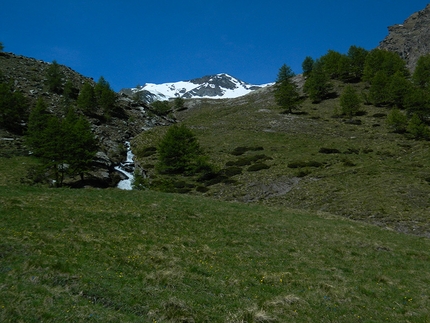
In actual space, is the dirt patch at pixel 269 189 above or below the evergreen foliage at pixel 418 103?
below

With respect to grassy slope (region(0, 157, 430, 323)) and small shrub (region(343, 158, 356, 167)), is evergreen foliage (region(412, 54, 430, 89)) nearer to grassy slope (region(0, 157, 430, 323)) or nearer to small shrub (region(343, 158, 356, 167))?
small shrub (region(343, 158, 356, 167))

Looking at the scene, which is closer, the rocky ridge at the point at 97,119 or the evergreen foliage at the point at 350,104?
the rocky ridge at the point at 97,119

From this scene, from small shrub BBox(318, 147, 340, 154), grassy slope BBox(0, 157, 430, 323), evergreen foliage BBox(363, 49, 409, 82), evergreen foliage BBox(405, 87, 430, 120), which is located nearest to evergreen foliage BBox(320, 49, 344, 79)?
evergreen foliage BBox(363, 49, 409, 82)

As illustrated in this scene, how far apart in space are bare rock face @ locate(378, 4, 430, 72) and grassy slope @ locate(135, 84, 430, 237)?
56778 mm

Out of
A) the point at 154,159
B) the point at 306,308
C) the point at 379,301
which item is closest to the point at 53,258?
the point at 306,308

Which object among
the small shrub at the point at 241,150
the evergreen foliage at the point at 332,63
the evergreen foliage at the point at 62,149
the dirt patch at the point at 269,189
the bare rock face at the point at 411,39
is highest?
the bare rock face at the point at 411,39

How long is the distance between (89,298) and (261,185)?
37879mm

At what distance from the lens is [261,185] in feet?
151

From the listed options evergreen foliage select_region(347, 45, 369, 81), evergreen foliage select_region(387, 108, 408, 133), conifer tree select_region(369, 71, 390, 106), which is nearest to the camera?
evergreen foliage select_region(387, 108, 408, 133)

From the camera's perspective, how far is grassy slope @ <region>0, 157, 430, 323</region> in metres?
→ 10.1

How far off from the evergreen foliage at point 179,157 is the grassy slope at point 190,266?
27.1 meters

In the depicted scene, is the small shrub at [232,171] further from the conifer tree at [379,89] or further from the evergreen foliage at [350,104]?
the conifer tree at [379,89]

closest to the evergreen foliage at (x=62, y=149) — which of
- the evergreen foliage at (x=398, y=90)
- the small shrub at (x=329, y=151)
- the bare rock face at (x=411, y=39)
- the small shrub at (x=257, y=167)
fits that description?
the small shrub at (x=257, y=167)

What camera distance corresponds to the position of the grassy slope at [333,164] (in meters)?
35.3
